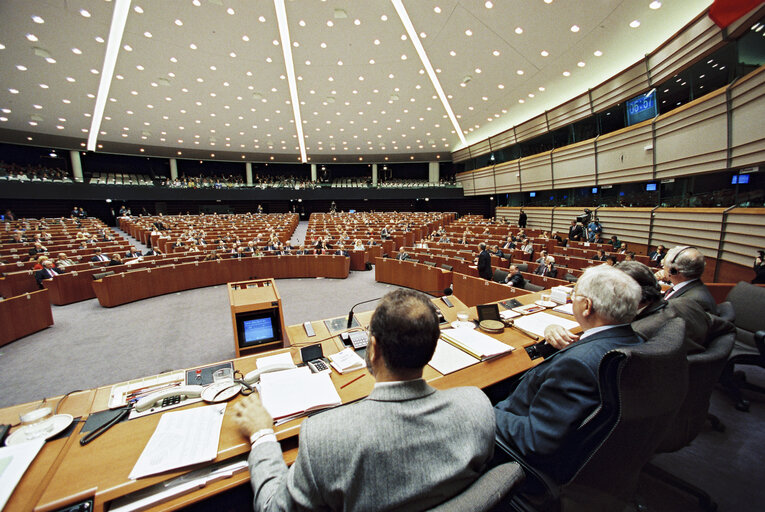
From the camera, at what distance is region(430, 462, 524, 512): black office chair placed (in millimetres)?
750

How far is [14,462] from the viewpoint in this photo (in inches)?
44.3

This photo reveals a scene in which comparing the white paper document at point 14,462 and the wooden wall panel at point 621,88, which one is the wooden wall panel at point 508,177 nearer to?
the wooden wall panel at point 621,88

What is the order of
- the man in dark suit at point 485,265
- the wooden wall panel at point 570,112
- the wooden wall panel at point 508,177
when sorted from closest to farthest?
the man in dark suit at point 485,265 < the wooden wall panel at point 570,112 < the wooden wall panel at point 508,177

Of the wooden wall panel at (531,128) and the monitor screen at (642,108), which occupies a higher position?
the wooden wall panel at (531,128)

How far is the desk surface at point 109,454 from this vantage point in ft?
3.37

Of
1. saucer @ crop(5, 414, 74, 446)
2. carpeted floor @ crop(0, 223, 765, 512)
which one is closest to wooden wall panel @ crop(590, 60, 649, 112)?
carpeted floor @ crop(0, 223, 765, 512)

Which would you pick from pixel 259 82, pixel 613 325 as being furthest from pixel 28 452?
pixel 259 82

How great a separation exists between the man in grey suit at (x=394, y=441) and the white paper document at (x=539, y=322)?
5.10 feet

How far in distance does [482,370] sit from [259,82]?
1547 cm

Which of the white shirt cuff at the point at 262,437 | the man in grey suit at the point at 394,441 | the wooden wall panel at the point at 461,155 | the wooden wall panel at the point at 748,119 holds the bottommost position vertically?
the white shirt cuff at the point at 262,437

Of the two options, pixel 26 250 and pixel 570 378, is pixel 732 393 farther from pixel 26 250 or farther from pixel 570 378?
pixel 26 250

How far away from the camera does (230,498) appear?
4.74ft

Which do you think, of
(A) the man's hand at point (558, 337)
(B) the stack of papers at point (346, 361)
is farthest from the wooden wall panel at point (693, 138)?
(B) the stack of papers at point (346, 361)

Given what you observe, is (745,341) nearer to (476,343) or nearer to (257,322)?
(476,343)
